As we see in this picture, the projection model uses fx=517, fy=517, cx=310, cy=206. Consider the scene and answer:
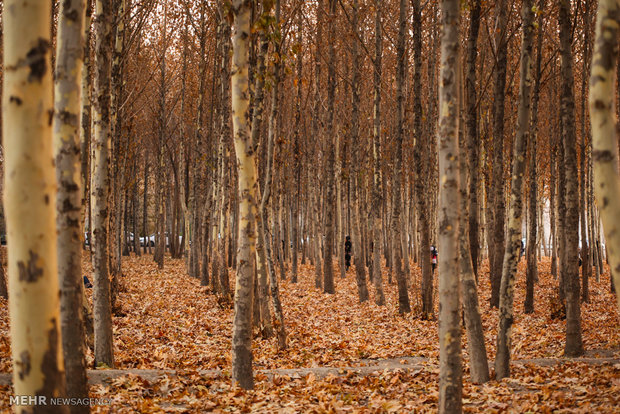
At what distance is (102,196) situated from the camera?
6656mm

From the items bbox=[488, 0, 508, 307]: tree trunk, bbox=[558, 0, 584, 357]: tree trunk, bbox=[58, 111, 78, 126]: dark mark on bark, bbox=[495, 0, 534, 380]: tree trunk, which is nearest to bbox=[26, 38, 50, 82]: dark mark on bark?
bbox=[58, 111, 78, 126]: dark mark on bark

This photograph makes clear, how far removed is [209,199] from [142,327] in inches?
317

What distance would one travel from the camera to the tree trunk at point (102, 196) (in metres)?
6.61

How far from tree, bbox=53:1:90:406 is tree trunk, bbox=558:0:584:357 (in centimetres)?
705

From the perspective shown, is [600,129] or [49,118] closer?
[49,118]

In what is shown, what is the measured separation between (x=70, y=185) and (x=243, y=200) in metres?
2.12

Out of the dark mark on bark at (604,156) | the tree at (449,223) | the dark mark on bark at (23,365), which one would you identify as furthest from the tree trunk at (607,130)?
the dark mark on bark at (23,365)

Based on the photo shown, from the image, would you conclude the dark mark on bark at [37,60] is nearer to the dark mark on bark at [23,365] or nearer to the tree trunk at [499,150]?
the dark mark on bark at [23,365]

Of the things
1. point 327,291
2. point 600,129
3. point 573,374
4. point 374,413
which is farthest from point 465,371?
point 327,291

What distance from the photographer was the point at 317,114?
59.5 ft

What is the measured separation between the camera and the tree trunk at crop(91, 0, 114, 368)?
21.7ft

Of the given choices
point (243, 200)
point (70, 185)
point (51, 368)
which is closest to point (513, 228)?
point (243, 200)

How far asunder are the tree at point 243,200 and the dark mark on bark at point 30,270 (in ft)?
11.8

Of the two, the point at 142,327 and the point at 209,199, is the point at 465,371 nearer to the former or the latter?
the point at 142,327
